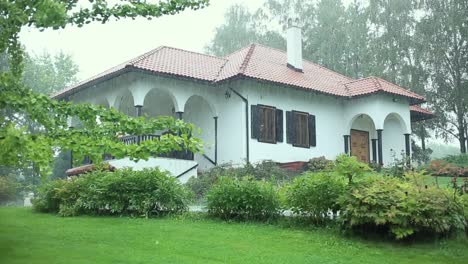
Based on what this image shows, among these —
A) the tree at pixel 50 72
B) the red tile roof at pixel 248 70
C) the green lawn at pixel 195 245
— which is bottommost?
the green lawn at pixel 195 245

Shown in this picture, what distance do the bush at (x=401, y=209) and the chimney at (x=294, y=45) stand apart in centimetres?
1517

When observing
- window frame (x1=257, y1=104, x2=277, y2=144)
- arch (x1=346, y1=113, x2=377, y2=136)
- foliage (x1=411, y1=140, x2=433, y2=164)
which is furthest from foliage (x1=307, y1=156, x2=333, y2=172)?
foliage (x1=411, y1=140, x2=433, y2=164)

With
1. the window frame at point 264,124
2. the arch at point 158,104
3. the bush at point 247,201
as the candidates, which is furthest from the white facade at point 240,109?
the bush at point 247,201

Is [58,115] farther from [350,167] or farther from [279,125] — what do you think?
[279,125]

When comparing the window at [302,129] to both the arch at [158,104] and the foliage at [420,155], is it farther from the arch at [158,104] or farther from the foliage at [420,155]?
the foliage at [420,155]

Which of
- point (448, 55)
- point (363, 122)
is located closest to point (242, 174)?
point (363, 122)

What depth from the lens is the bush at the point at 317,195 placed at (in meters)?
9.84

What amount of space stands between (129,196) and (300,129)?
460 inches

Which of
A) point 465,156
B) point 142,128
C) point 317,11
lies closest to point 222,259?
point 142,128

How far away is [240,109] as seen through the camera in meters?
20.3

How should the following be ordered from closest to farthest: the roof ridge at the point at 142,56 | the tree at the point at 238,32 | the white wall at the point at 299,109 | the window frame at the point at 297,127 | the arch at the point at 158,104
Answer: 1. the roof ridge at the point at 142,56
2. the white wall at the point at 299,109
3. the window frame at the point at 297,127
4. the arch at the point at 158,104
5. the tree at the point at 238,32

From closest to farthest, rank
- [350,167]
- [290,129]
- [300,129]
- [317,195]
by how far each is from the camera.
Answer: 1. [350,167]
2. [317,195]
3. [290,129]
4. [300,129]

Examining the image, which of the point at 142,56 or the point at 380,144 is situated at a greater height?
the point at 142,56

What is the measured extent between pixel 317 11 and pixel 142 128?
34350 millimetres
